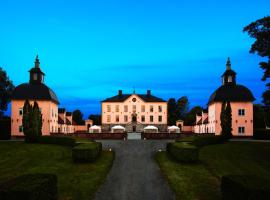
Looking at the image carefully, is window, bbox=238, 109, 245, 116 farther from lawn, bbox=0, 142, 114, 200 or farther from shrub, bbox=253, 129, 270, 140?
lawn, bbox=0, 142, 114, 200

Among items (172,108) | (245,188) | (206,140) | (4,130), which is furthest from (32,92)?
(172,108)

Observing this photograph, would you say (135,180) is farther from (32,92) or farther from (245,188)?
(32,92)

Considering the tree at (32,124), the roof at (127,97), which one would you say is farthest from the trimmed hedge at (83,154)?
the roof at (127,97)

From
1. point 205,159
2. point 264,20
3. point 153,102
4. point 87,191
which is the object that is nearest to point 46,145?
point 205,159

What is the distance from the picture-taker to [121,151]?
1435 inches

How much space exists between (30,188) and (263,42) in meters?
25.4

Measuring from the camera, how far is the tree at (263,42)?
30659mm

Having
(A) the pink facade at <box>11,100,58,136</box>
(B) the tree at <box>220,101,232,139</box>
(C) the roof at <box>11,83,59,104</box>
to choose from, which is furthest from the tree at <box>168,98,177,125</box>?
(B) the tree at <box>220,101,232,139</box>

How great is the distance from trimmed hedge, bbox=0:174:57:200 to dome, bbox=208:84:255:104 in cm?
4779

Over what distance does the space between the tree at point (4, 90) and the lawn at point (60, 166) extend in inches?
1206

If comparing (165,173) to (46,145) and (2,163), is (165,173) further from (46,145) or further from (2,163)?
(46,145)

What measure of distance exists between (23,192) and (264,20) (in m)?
26.3

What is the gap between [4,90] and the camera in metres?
67.9

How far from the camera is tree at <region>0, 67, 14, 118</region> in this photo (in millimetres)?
67500
